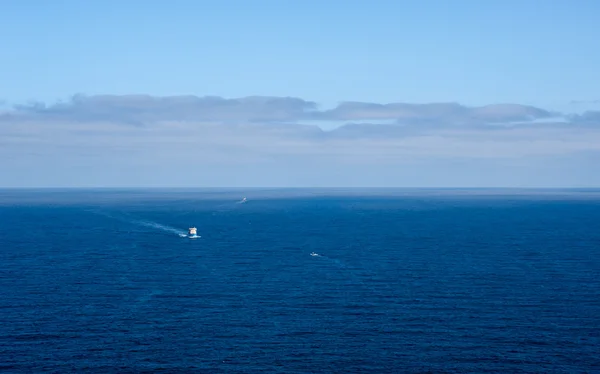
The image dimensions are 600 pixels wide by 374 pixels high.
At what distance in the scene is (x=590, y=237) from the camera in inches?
7608

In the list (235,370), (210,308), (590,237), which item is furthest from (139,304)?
(590,237)

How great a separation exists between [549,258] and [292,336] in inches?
3510

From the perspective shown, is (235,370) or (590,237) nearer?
(235,370)

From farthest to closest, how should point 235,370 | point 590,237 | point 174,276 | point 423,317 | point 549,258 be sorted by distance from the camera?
1. point 590,237
2. point 549,258
3. point 174,276
4. point 423,317
5. point 235,370

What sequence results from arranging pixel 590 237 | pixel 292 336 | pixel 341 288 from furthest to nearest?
pixel 590 237, pixel 341 288, pixel 292 336

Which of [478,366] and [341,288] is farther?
[341,288]

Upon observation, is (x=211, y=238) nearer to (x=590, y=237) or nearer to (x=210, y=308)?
(x=210, y=308)

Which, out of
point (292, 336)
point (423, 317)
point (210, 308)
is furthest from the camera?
point (210, 308)

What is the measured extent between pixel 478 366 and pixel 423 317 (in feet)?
65.7

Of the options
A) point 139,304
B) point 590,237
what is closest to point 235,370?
point 139,304

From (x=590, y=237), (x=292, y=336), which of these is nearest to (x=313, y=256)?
(x=292, y=336)

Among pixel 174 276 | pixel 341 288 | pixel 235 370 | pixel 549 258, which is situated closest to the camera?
pixel 235 370

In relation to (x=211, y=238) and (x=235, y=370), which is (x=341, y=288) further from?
(x=211, y=238)

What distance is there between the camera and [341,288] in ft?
375
